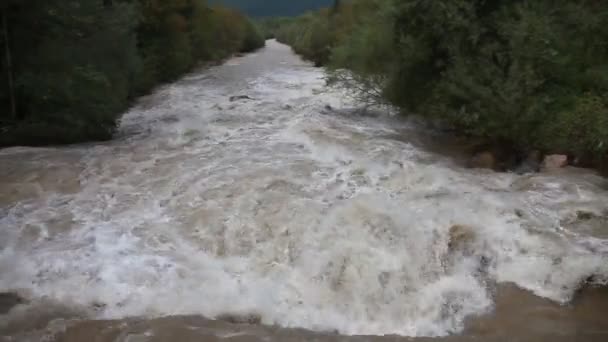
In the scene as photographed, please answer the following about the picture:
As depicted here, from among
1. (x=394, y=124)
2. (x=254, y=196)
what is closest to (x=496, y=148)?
(x=394, y=124)

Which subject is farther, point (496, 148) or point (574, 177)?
point (496, 148)

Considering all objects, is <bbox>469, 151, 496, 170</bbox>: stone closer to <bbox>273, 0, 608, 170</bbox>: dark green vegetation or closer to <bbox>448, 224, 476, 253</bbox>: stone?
<bbox>273, 0, 608, 170</bbox>: dark green vegetation

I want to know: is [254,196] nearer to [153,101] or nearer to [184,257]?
[184,257]

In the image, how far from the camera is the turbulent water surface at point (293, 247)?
5.86 meters

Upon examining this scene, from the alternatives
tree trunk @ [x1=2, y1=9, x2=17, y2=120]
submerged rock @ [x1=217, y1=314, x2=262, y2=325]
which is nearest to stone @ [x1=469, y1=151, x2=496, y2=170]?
submerged rock @ [x1=217, y1=314, x2=262, y2=325]

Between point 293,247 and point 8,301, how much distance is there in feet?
9.86

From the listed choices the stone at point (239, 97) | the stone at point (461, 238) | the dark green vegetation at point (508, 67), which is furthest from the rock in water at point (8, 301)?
the stone at point (239, 97)

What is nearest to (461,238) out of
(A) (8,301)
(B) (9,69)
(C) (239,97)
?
(A) (8,301)

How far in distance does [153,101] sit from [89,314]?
44.8 feet

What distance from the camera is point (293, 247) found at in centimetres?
701

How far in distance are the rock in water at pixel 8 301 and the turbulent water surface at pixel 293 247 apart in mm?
126

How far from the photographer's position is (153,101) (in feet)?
61.6

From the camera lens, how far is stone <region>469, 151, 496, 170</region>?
10.0m

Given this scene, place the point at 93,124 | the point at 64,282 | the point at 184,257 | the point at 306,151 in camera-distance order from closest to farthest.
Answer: the point at 64,282
the point at 184,257
the point at 306,151
the point at 93,124
